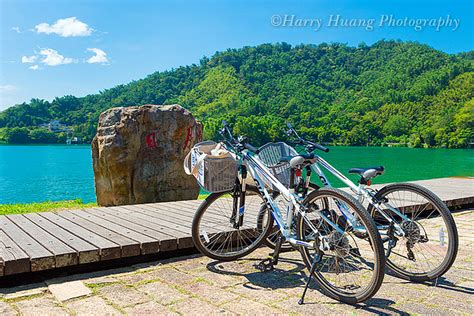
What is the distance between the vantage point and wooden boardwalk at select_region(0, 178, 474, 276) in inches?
148

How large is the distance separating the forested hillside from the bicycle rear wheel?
6642 centimetres

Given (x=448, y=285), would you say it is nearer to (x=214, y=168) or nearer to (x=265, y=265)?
(x=265, y=265)

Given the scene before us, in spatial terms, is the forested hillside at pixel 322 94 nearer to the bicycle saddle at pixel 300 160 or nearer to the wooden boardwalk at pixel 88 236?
the wooden boardwalk at pixel 88 236

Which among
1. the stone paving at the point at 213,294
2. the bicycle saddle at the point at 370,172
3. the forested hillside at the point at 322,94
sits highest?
the forested hillside at the point at 322,94

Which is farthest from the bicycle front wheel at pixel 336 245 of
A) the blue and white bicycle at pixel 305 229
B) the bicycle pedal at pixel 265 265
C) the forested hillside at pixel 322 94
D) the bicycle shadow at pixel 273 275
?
the forested hillside at pixel 322 94

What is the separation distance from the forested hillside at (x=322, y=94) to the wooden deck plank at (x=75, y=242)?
2605 inches

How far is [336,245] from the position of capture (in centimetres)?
331

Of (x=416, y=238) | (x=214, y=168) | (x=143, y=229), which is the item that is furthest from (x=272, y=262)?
(x=143, y=229)

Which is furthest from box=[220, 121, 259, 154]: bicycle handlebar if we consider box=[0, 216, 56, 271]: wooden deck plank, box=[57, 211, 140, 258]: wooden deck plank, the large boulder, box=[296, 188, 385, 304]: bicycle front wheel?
the large boulder

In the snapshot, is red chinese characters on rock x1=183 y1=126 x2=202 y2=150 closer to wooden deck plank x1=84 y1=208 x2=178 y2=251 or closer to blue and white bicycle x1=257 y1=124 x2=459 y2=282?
wooden deck plank x1=84 y1=208 x2=178 y2=251

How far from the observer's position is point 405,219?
3629mm

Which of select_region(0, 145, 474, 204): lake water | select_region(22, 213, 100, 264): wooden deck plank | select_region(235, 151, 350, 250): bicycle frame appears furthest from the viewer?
select_region(0, 145, 474, 204): lake water

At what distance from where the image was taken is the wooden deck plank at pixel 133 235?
4.23 meters

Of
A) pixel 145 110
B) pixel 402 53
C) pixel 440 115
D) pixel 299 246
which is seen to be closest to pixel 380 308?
pixel 299 246
